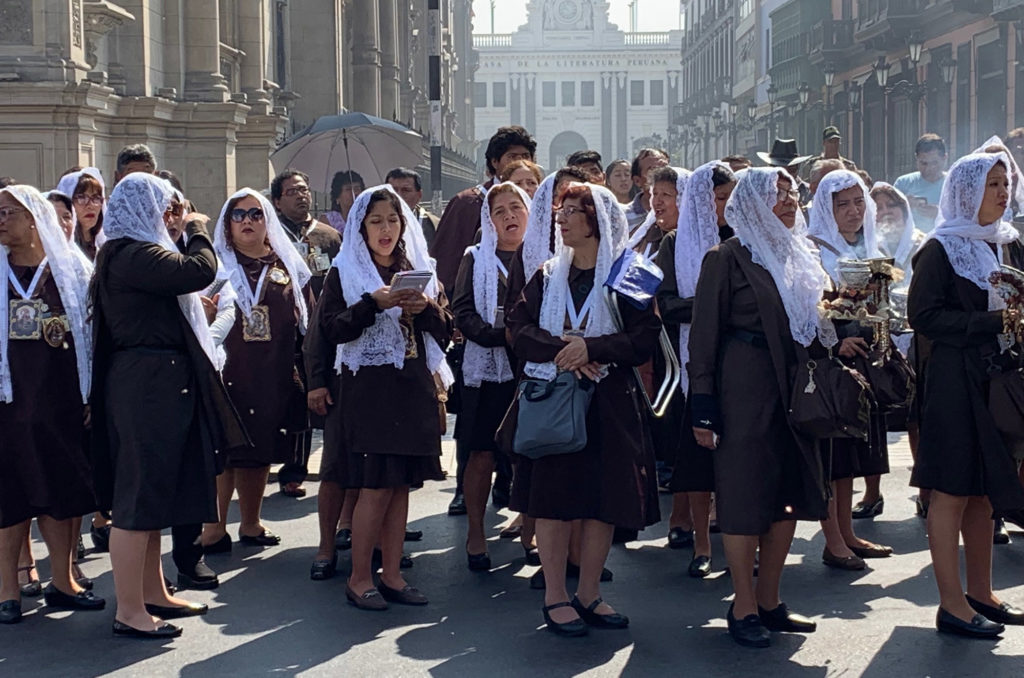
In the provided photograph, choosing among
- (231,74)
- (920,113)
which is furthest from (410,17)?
(231,74)

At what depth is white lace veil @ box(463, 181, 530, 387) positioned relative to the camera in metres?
7.54

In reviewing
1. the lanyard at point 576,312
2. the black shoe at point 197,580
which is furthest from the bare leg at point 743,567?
the black shoe at point 197,580

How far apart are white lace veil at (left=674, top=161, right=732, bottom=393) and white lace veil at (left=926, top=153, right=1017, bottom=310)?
136cm

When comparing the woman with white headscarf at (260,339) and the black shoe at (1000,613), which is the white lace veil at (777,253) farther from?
the woman with white headscarf at (260,339)

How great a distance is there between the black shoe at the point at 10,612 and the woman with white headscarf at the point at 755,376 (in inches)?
114

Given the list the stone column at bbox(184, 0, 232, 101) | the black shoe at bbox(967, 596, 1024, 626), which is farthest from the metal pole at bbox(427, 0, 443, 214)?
the black shoe at bbox(967, 596, 1024, 626)

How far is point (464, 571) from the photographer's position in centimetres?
755

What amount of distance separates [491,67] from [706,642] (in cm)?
12768

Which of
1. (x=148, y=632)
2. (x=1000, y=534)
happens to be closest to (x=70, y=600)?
(x=148, y=632)

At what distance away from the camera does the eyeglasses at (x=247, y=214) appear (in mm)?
7797

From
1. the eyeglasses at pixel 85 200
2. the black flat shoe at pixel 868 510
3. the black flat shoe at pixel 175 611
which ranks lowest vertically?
the black flat shoe at pixel 175 611

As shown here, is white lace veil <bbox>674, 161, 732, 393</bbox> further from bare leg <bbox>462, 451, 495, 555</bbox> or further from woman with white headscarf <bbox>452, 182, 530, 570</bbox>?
bare leg <bbox>462, 451, 495, 555</bbox>

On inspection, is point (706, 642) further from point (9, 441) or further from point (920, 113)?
point (920, 113)

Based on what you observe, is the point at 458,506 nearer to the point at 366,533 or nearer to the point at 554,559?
the point at 366,533
